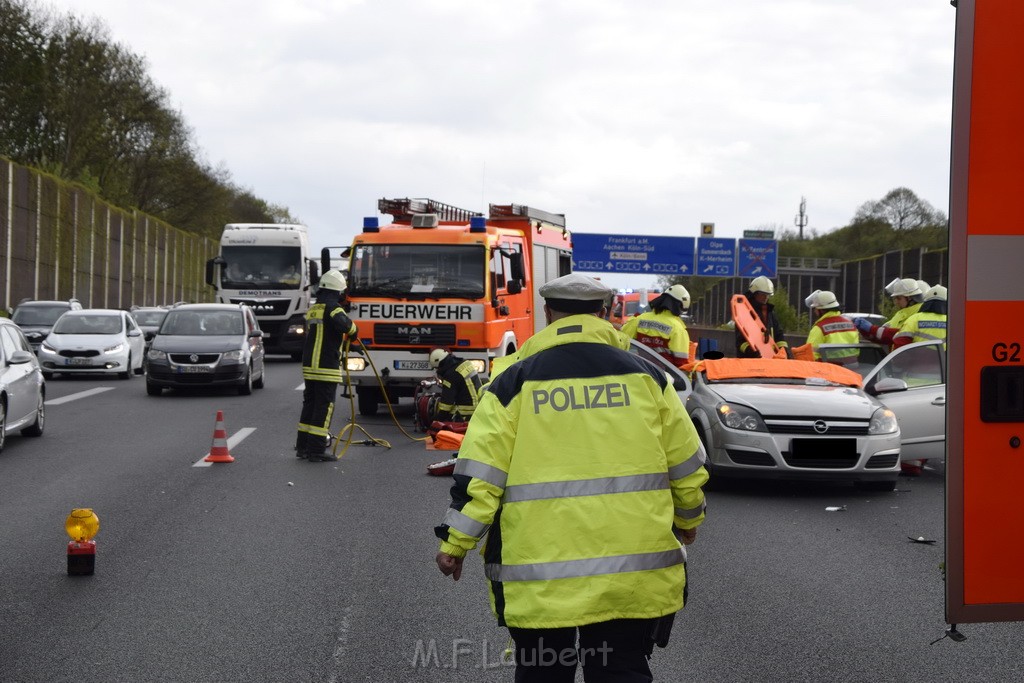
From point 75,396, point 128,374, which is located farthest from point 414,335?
point 128,374

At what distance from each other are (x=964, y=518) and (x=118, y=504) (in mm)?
8428

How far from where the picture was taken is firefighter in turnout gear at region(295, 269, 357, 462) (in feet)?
47.1

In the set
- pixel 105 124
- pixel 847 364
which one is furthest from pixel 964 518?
pixel 105 124

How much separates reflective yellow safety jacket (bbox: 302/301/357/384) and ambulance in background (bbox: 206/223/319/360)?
20420 millimetres

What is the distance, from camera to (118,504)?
36.4 feet

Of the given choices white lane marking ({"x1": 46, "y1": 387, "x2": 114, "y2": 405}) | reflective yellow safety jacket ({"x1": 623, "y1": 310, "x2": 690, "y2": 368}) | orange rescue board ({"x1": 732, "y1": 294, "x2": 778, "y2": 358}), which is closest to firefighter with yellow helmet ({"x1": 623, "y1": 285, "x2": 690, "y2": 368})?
reflective yellow safety jacket ({"x1": 623, "y1": 310, "x2": 690, "y2": 368})

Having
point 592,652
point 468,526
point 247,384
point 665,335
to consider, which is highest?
point 665,335

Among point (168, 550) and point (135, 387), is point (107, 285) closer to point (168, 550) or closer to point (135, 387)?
point (135, 387)

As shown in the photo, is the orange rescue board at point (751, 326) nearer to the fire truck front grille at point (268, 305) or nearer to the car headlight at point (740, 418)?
the car headlight at point (740, 418)

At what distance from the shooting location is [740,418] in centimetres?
1195

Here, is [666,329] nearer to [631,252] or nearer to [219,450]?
[219,450]

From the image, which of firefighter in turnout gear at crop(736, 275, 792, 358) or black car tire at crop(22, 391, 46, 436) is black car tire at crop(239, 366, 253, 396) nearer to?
black car tire at crop(22, 391, 46, 436)

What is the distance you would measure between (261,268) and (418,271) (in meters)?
16.9

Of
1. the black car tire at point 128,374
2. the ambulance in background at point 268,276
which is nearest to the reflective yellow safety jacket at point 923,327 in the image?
the black car tire at point 128,374
